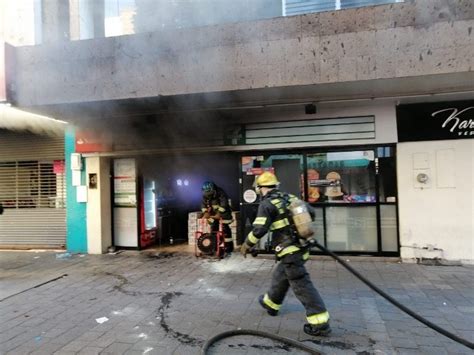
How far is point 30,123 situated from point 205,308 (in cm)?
576

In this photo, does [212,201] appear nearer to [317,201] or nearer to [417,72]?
[317,201]

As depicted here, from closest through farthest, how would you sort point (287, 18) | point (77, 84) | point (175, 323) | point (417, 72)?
point (175, 323) < point (417, 72) < point (287, 18) < point (77, 84)

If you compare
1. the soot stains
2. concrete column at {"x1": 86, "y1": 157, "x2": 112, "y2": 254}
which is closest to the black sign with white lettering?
the soot stains

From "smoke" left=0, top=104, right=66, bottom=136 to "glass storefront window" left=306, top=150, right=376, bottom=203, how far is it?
16.9ft

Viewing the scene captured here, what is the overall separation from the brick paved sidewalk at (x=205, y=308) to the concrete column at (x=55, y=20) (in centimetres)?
379

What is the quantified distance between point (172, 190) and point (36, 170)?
3243 millimetres

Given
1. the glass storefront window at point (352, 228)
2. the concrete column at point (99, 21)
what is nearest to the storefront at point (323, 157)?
the glass storefront window at point (352, 228)

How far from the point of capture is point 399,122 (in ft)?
21.2

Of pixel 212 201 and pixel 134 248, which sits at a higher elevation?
pixel 212 201

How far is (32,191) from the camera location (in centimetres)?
886

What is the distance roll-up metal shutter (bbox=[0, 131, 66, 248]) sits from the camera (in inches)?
337

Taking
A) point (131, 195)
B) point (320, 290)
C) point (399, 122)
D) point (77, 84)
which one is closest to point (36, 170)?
point (131, 195)

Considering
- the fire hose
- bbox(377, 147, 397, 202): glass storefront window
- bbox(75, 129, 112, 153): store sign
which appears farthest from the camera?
bbox(75, 129, 112, 153): store sign

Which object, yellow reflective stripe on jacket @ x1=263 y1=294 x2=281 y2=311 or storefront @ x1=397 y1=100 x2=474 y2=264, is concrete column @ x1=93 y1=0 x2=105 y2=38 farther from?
storefront @ x1=397 y1=100 x2=474 y2=264
